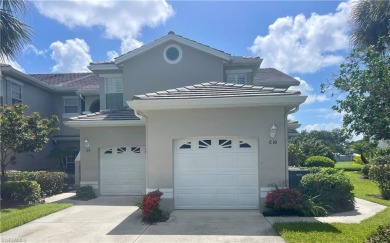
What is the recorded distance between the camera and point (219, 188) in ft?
33.3

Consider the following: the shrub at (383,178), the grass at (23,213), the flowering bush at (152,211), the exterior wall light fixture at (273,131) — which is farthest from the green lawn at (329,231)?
the grass at (23,213)

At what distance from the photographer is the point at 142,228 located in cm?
816

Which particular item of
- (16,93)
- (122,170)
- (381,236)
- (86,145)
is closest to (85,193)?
(122,170)

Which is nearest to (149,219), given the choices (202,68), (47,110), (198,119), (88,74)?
(198,119)

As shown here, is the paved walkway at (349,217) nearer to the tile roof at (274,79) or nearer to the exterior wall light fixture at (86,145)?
the exterior wall light fixture at (86,145)

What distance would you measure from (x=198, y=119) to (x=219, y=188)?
2493 mm

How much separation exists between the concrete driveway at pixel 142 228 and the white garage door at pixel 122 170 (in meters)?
3.55

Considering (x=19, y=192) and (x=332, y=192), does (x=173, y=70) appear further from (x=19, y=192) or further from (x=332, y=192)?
(x=332, y=192)

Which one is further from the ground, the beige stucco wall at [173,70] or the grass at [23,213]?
the beige stucco wall at [173,70]

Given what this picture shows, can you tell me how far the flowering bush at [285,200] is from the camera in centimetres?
912

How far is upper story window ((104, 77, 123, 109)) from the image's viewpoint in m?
18.4

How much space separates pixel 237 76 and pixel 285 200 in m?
10.3

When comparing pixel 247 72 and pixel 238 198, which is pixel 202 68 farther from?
pixel 238 198

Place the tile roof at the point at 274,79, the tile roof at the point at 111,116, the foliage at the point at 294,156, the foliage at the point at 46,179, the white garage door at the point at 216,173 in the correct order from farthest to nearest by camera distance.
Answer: the foliage at the point at 294,156
the tile roof at the point at 274,79
the foliage at the point at 46,179
the tile roof at the point at 111,116
the white garage door at the point at 216,173
